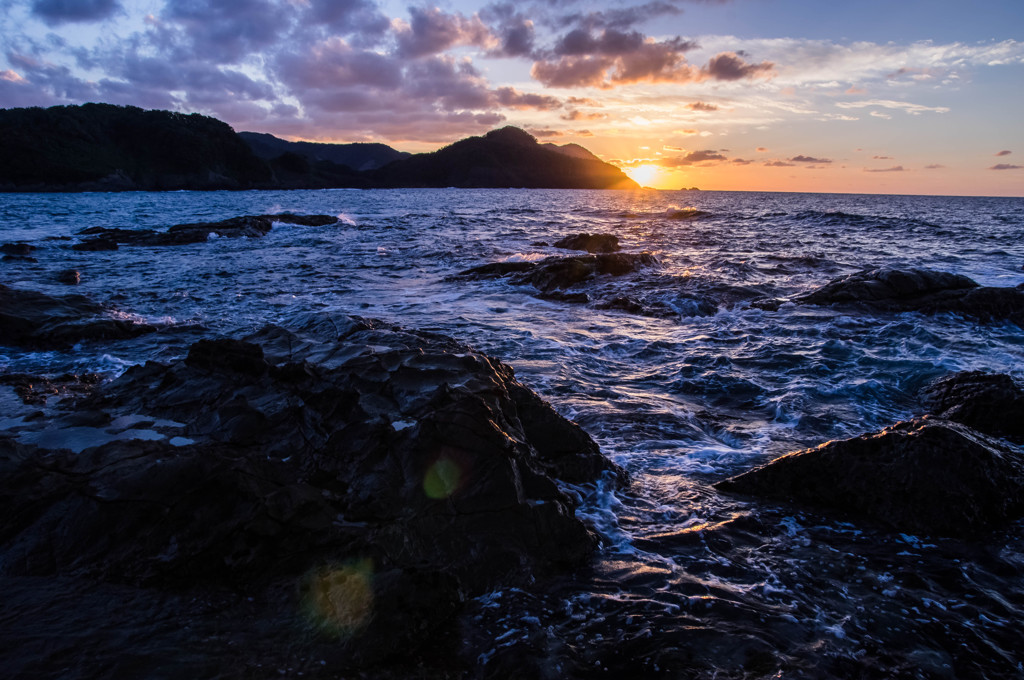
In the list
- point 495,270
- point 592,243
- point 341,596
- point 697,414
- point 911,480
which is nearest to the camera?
point 341,596

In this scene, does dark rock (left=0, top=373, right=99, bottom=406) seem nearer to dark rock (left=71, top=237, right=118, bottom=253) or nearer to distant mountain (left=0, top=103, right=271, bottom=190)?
dark rock (left=71, top=237, right=118, bottom=253)

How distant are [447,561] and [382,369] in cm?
237

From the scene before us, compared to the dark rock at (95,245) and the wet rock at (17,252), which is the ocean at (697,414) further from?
the dark rock at (95,245)

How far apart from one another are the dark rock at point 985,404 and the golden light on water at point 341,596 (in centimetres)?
776

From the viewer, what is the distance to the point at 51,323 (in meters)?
10.2

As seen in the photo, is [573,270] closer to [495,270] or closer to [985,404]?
[495,270]

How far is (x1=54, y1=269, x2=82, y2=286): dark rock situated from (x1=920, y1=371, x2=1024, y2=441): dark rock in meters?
21.9

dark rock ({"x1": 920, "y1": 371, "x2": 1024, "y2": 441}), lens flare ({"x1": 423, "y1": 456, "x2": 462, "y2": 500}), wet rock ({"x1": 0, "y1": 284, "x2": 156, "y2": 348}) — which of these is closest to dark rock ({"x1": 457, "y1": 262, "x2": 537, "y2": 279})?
wet rock ({"x1": 0, "y1": 284, "x2": 156, "y2": 348})

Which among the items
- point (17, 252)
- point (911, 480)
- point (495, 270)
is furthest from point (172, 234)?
point (911, 480)

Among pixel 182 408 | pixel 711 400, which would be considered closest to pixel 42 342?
pixel 182 408

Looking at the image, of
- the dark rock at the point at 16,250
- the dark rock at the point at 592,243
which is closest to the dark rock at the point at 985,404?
the dark rock at the point at 592,243

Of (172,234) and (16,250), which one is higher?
(172,234)

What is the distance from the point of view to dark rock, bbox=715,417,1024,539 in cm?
487

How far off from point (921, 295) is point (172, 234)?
3261 centimetres
